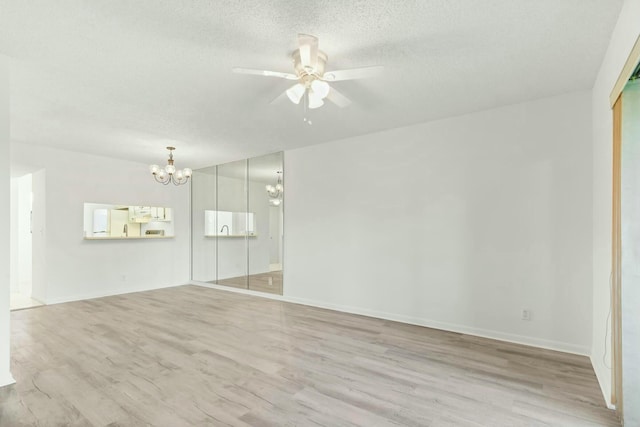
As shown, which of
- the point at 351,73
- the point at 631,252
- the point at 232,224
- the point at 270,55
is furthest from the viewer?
the point at 232,224

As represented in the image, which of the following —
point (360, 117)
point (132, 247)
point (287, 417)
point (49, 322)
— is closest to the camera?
point (287, 417)

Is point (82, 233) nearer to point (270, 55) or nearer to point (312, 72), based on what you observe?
point (270, 55)

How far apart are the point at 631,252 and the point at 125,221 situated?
7431 millimetres

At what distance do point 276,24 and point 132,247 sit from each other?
19.7ft

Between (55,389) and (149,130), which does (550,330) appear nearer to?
(55,389)

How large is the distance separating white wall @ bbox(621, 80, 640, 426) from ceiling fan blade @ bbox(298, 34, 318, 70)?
2102 millimetres

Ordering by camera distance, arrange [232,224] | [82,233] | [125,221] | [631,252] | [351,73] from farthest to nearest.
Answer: [232,224], [125,221], [82,233], [351,73], [631,252]

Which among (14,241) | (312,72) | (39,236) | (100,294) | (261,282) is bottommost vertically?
(100,294)

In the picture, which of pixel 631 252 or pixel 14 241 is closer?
pixel 631 252

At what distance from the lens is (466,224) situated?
3963mm

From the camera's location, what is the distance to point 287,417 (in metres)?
2.21

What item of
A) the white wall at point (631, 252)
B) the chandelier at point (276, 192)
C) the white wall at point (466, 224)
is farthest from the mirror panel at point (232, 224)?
the white wall at point (631, 252)

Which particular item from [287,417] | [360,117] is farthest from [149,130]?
[287,417]

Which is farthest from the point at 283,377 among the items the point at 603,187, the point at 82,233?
the point at 82,233
